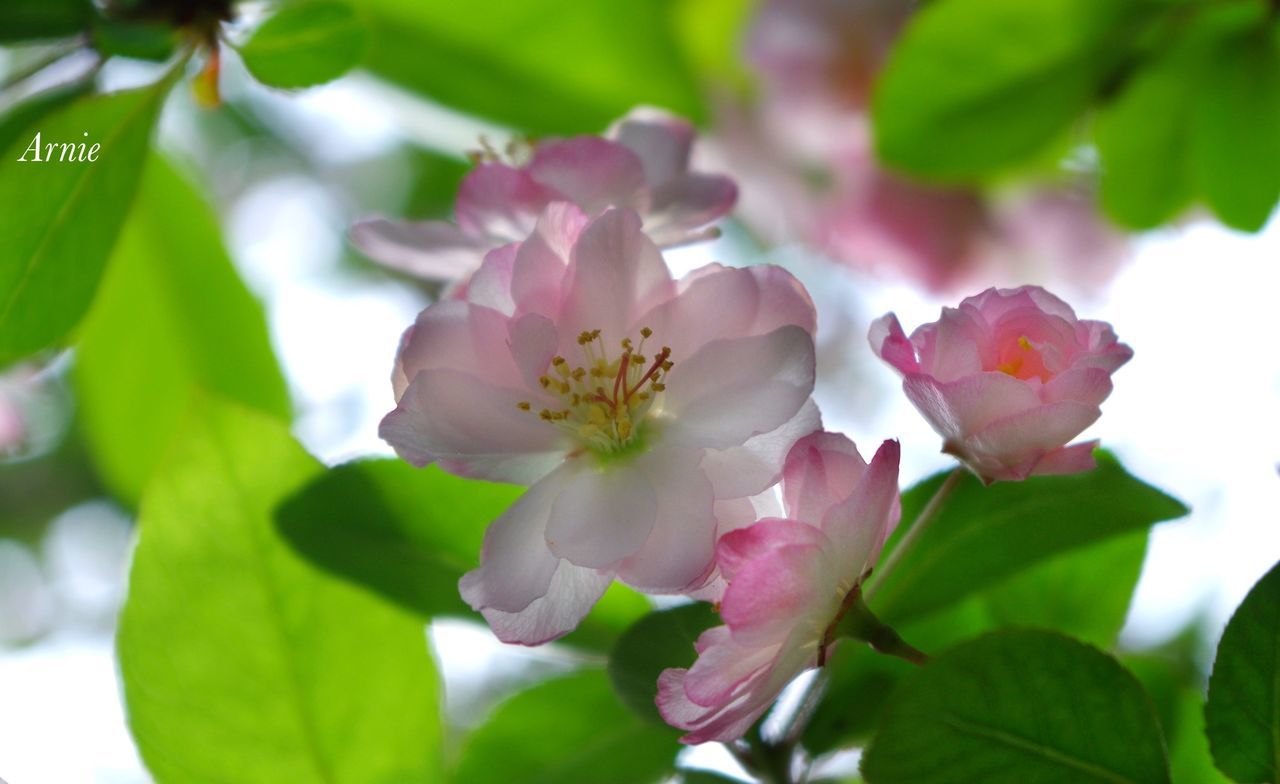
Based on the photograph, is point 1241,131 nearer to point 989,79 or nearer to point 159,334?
point 989,79

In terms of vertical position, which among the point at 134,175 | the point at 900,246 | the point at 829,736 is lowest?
the point at 900,246

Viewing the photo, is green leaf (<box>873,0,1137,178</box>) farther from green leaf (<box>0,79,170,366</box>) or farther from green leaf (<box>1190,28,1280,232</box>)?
green leaf (<box>0,79,170,366</box>)

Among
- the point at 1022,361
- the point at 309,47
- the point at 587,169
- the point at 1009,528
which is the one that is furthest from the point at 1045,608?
the point at 309,47

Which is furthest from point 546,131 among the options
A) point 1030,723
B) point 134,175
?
point 1030,723

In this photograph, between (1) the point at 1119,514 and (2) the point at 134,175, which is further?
(2) the point at 134,175

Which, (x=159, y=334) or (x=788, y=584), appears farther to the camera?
(x=159, y=334)

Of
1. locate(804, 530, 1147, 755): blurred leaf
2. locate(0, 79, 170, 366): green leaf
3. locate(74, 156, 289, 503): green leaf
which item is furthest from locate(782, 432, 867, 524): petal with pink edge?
locate(74, 156, 289, 503): green leaf

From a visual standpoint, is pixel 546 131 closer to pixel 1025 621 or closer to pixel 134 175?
pixel 134 175
